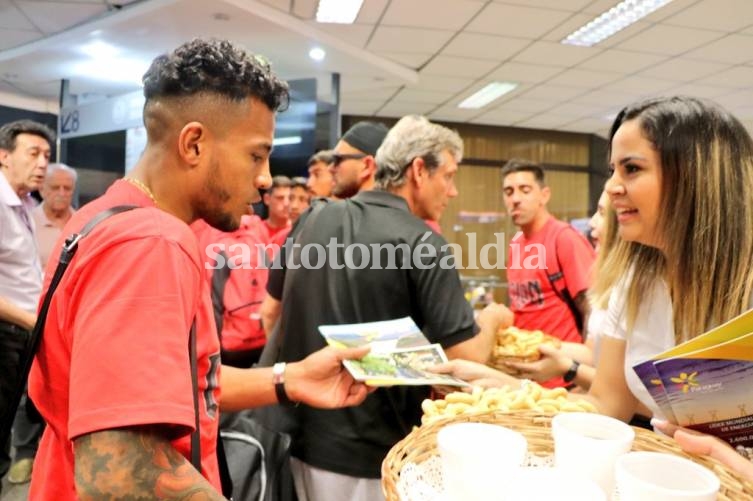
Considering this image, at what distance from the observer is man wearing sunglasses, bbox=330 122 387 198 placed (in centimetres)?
234

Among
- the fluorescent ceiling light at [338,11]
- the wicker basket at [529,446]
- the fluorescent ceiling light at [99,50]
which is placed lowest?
the wicker basket at [529,446]

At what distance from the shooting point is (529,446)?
0.81 meters

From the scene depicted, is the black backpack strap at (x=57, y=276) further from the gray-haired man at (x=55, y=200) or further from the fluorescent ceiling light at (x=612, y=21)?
the fluorescent ceiling light at (x=612, y=21)

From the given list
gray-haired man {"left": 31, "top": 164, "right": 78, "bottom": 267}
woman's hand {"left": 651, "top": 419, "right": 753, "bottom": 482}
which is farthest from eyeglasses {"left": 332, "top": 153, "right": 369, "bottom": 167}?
gray-haired man {"left": 31, "top": 164, "right": 78, "bottom": 267}

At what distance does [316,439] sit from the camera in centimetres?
163

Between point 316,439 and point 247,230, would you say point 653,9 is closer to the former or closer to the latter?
point 247,230

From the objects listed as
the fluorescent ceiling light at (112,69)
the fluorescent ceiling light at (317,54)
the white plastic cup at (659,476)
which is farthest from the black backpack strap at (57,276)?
the fluorescent ceiling light at (112,69)

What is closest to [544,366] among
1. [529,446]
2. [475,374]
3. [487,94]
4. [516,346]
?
[516,346]

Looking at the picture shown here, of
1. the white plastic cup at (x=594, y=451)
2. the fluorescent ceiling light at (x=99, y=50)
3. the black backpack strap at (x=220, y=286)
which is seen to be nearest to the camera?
the white plastic cup at (x=594, y=451)

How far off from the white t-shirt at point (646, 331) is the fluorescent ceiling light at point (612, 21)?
12.8 feet

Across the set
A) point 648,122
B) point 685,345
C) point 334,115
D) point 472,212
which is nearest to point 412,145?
point 648,122

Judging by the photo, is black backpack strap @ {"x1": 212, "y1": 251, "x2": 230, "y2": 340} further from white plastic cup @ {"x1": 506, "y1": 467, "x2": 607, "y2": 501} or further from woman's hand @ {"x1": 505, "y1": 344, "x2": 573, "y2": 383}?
white plastic cup @ {"x1": 506, "y1": 467, "x2": 607, "y2": 501}

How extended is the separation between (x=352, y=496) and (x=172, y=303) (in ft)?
3.84

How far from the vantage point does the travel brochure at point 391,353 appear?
1154 mm
